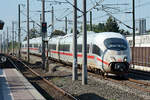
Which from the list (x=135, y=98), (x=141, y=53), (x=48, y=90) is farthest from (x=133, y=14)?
(x=135, y=98)

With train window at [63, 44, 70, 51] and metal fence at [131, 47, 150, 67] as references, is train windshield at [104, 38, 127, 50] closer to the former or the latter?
metal fence at [131, 47, 150, 67]

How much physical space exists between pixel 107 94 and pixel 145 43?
83.5ft

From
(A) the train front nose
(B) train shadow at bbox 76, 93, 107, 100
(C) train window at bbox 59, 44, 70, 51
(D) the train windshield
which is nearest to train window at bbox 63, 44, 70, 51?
(C) train window at bbox 59, 44, 70, 51

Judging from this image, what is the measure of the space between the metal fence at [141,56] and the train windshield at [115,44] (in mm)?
9510

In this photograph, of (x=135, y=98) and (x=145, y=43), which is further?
(x=145, y=43)

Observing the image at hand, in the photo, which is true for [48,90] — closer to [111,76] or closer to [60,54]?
[111,76]

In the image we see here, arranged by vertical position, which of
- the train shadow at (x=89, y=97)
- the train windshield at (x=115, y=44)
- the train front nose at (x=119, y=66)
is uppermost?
the train windshield at (x=115, y=44)

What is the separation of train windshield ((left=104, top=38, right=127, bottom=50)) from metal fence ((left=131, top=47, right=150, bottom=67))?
9510mm

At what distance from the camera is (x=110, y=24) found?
70.5 metres

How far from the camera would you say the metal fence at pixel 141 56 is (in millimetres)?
29816

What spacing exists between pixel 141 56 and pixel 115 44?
37.6 ft

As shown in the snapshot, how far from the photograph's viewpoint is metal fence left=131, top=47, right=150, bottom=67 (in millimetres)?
29816

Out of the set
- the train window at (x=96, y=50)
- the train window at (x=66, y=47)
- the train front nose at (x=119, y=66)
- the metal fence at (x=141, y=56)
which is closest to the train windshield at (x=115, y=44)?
the train window at (x=96, y=50)

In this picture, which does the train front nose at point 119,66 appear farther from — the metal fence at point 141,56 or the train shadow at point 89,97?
the metal fence at point 141,56
